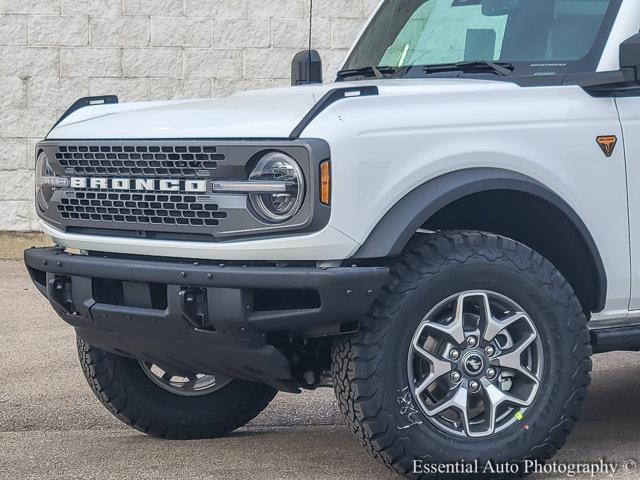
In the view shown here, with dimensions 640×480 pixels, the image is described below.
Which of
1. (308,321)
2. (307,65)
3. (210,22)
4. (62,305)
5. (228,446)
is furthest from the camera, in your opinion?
(210,22)

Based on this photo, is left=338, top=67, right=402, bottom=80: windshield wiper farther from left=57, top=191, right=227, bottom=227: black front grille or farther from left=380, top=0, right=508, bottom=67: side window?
left=57, top=191, right=227, bottom=227: black front grille

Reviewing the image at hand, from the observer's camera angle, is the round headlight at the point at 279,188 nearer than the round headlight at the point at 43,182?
Yes

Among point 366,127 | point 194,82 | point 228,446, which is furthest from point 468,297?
point 194,82

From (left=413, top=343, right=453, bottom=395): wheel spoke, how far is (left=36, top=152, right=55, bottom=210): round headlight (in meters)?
1.59

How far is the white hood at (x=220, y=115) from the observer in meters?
4.41

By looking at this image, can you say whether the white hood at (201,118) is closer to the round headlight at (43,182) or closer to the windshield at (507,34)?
the round headlight at (43,182)

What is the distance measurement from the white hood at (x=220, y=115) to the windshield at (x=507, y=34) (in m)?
0.30

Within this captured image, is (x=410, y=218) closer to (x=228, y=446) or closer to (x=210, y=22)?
(x=228, y=446)

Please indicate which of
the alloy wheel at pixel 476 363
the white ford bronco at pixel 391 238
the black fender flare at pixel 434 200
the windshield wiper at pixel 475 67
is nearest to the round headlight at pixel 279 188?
the white ford bronco at pixel 391 238

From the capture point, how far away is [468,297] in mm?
4512

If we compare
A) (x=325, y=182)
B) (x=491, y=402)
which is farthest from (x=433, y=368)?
(x=325, y=182)

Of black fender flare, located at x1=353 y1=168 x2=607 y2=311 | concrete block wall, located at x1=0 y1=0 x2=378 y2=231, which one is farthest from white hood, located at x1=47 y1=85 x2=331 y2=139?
concrete block wall, located at x1=0 y1=0 x2=378 y2=231

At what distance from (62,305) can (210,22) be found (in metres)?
6.46

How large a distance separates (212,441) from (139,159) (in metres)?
1.47
